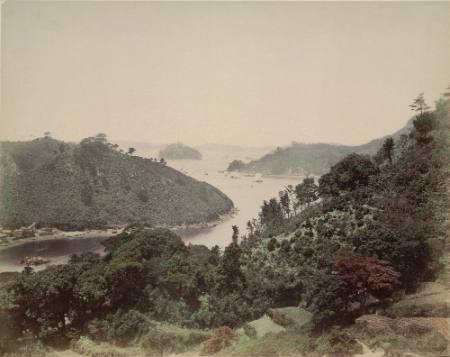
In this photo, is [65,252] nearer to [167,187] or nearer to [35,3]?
[167,187]

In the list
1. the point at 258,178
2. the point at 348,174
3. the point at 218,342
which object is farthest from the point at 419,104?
the point at 218,342

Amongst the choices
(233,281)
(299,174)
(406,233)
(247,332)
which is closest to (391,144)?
(299,174)

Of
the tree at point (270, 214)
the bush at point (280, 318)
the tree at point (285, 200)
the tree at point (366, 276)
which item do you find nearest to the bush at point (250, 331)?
the bush at point (280, 318)

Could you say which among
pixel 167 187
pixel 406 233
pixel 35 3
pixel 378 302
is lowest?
pixel 378 302

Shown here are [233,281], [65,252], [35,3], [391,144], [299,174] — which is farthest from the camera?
[65,252]

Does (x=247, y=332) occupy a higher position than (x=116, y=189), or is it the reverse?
(x=116, y=189)

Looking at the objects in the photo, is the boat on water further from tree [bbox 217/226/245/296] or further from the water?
tree [bbox 217/226/245/296]
